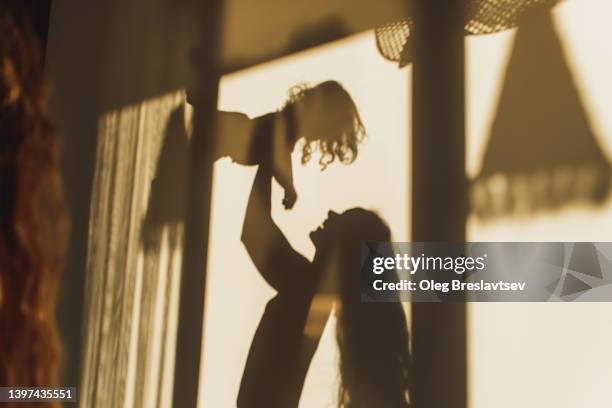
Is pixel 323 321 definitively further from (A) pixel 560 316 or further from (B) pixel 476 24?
(B) pixel 476 24

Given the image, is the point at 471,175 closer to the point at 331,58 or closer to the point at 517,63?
the point at 517,63

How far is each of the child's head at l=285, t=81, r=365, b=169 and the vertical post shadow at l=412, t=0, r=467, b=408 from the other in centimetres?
23

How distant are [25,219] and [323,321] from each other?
1.97 m

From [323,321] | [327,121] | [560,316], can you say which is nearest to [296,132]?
[327,121]

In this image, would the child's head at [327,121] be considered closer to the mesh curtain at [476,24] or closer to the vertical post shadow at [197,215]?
the mesh curtain at [476,24]

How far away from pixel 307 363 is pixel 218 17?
147 cm

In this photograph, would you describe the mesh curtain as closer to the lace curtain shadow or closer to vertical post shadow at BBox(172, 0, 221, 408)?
vertical post shadow at BBox(172, 0, 221, 408)

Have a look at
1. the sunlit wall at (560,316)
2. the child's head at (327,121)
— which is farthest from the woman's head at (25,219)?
the child's head at (327,121)

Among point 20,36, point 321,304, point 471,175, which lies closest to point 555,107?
point 471,175

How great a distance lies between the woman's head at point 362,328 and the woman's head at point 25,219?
6.15 ft

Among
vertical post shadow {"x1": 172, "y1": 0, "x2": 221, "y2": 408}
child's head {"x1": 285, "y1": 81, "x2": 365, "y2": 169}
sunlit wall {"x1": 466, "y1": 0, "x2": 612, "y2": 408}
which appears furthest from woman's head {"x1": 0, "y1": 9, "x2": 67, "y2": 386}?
vertical post shadow {"x1": 172, "y1": 0, "x2": 221, "y2": 408}

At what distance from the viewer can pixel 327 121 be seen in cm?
248

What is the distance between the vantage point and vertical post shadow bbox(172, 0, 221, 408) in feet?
8.36

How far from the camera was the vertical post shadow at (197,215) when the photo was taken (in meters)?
2.55
